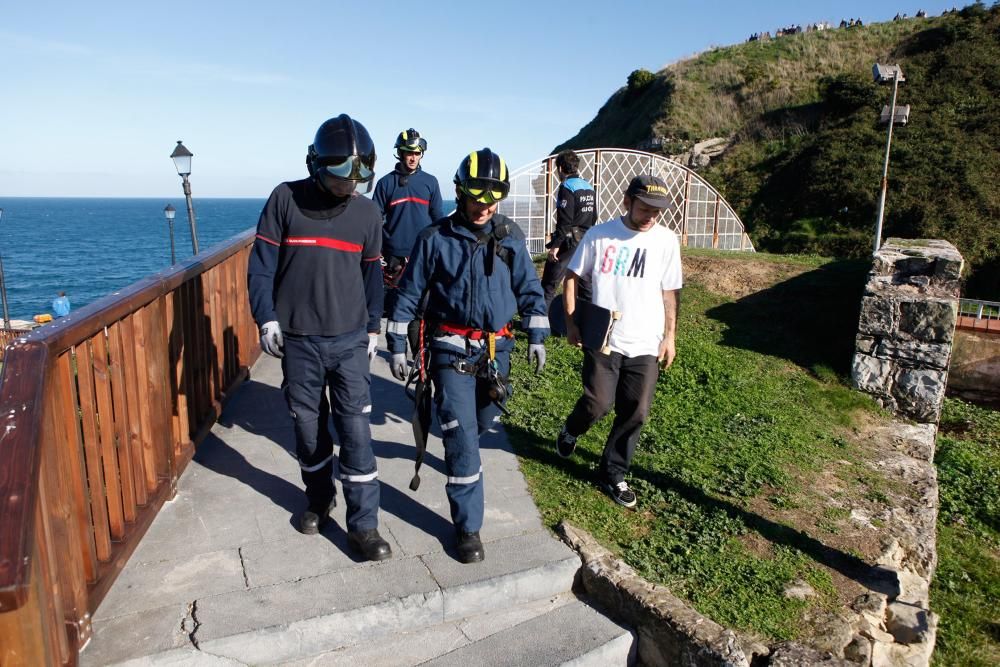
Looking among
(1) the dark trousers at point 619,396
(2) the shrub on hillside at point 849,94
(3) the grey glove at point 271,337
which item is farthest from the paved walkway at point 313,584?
(2) the shrub on hillside at point 849,94

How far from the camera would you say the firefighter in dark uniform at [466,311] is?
3.85 metres

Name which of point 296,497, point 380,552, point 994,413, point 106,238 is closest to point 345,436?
point 380,552

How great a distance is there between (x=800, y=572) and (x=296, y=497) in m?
3.01

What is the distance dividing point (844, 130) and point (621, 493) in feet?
119

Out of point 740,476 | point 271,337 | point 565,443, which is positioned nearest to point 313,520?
point 271,337

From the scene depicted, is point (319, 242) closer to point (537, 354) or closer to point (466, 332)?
point (466, 332)

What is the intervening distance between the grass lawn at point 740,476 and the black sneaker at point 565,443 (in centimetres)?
11

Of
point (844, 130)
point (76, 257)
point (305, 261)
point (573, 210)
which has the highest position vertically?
point (844, 130)

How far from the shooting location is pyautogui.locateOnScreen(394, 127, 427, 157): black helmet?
21.9 feet

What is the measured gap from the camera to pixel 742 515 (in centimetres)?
468

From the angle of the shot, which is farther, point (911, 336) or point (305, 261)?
point (911, 336)

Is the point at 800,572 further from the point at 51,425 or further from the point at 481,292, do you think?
the point at 51,425

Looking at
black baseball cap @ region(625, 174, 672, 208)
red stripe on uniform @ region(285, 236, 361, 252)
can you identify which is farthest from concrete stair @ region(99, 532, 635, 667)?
black baseball cap @ region(625, 174, 672, 208)

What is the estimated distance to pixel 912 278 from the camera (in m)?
8.03
